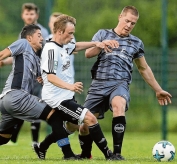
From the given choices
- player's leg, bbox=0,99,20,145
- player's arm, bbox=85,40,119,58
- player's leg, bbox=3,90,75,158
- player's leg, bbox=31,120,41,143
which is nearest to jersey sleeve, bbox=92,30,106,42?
player's arm, bbox=85,40,119,58

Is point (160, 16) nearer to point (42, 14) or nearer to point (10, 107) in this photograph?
point (42, 14)

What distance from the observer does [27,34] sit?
919 cm

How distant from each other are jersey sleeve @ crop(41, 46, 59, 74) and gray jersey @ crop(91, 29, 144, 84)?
0.95m

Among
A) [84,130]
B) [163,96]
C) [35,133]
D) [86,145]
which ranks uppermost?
[163,96]

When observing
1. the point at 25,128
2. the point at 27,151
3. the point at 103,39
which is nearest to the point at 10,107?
the point at 103,39

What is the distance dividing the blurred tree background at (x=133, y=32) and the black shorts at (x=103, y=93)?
6365 mm

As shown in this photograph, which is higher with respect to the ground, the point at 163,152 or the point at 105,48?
the point at 105,48

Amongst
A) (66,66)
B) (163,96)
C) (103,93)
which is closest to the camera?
(66,66)

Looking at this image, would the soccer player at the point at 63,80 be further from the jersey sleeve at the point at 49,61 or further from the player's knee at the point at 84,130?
the player's knee at the point at 84,130

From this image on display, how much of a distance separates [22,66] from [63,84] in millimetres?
946

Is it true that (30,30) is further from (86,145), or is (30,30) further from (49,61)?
(86,145)

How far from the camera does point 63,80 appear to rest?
28.3 ft

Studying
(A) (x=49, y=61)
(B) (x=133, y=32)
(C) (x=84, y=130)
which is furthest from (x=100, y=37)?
(B) (x=133, y=32)

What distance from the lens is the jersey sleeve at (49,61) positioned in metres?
8.41
